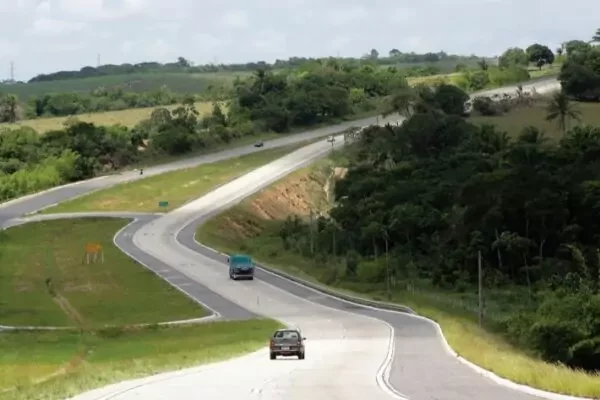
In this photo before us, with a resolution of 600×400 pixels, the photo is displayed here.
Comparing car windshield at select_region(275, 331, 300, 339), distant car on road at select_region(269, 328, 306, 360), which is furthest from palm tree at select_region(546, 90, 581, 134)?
distant car on road at select_region(269, 328, 306, 360)

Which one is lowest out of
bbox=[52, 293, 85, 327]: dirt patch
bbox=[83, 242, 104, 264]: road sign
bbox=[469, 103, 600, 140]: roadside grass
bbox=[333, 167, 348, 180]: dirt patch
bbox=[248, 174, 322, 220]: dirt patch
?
Result: bbox=[248, 174, 322, 220]: dirt patch

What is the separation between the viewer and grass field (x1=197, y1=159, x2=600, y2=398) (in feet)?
101

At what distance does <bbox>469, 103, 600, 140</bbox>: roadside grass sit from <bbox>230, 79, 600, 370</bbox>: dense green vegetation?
1344 inches

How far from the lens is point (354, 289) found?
312 feet

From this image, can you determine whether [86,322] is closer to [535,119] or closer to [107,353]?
[107,353]

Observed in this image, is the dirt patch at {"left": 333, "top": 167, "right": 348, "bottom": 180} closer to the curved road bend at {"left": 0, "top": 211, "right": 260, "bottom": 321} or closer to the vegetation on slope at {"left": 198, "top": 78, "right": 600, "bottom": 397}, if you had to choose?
the vegetation on slope at {"left": 198, "top": 78, "right": 600, "bottom": 397}

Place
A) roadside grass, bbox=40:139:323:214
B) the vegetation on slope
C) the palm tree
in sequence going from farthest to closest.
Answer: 1. the palm tree
2. roadside grass, bbox=40:139:323:214
3. the vegetation on slope

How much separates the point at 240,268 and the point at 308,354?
141 ft

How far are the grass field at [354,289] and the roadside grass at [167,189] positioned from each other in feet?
31.3

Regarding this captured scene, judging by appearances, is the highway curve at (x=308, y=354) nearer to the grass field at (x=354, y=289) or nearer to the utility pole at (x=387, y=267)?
the grass field at (x=354, y=289)

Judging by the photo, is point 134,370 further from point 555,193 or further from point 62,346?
point 555,193

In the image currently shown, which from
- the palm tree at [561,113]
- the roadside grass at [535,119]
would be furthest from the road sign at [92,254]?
the palm tree at [561,113]

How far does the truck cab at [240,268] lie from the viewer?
93.1 meters

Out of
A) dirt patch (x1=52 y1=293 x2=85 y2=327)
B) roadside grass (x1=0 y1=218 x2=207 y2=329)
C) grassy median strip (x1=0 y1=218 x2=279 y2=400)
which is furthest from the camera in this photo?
roadside grass (x1=0 y1=218 x2=207 y2=329)
